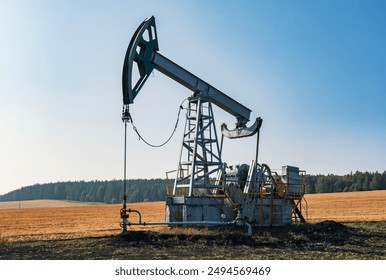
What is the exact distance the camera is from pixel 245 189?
18.3 m

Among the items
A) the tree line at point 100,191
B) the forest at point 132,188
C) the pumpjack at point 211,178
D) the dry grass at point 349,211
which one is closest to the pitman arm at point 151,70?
the pumpjack at point 211,178

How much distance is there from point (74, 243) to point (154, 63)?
6.72m

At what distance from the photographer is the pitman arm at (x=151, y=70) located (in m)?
15.5

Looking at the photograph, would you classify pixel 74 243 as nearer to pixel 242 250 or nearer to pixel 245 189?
pixel 242 250

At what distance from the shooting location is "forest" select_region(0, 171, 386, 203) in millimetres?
84250

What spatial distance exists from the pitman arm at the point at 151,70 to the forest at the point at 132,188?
2672 inches

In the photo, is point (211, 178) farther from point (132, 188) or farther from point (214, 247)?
point (132, 188)

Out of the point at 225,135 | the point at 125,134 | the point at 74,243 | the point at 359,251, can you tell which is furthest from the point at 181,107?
the point at 359,251

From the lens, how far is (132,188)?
117m

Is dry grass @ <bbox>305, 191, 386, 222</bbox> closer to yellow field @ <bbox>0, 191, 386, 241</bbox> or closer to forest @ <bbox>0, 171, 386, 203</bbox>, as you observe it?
yellow field @ <bbox>0, 191, 386, 241</bbox>

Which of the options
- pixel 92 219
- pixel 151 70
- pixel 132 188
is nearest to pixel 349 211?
pixel 92 219

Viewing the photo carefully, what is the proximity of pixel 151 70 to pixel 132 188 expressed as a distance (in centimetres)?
10217

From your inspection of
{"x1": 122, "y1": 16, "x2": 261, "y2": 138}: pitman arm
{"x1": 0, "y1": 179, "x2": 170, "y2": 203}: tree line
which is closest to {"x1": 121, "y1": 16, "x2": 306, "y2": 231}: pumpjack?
{"x1": 122, "y1": 16, "x2": 261, "y2": 138}: pitman arm

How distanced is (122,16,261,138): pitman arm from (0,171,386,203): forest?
6787cm
